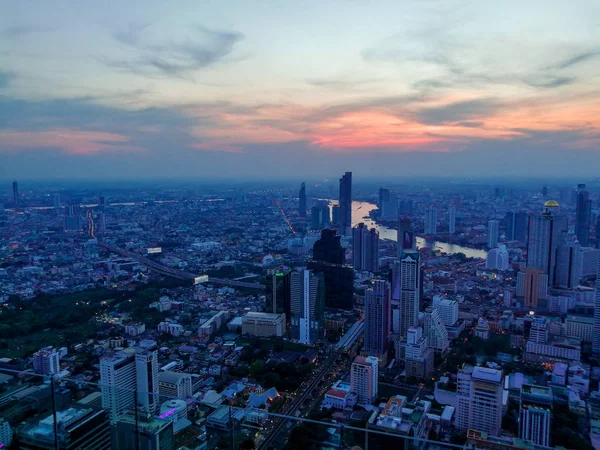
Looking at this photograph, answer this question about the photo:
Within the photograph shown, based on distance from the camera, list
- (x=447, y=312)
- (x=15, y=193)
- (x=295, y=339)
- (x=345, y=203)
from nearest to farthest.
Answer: (x=295, y=339) < (x=447, y=312) < (x=15, y=193) < (x=345, y=203)

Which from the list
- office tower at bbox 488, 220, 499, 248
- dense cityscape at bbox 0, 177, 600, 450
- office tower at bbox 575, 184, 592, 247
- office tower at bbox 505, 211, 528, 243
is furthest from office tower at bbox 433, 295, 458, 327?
office tower at bbox 505, 211, 528, 243

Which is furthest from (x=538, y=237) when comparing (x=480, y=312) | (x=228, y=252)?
(x=228, y=252)

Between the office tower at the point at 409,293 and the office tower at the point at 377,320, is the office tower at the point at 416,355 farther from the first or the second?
the office tower at the point at 409,293

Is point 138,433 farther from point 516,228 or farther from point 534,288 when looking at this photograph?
point 516,228

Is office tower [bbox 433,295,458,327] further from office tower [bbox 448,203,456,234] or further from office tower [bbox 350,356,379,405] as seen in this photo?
office tower [bbox 448,203,456,234]

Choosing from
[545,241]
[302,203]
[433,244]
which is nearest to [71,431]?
[545,241]

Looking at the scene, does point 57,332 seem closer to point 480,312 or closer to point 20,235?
point 480,312

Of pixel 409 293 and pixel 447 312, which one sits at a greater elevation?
pixel 409 293
